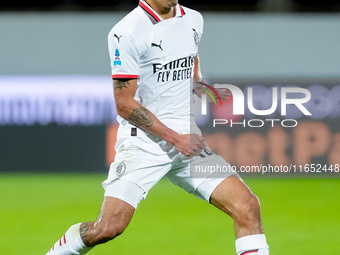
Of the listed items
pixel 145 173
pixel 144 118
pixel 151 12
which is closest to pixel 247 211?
pixel 145 173

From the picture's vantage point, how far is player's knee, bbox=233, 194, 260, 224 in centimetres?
414

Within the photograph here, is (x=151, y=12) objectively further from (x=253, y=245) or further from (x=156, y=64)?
(x=253, y=245)

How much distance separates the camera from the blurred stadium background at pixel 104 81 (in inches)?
408

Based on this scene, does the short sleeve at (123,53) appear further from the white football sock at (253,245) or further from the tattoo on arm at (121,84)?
the white football sock at (253,245)

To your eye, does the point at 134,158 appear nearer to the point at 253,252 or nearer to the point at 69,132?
the point at 253,252

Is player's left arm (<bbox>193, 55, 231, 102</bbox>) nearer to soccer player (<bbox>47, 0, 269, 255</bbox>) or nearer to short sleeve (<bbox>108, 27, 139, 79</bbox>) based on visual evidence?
soccer player (<bbox>47, 0, 269, 255</bbox>)

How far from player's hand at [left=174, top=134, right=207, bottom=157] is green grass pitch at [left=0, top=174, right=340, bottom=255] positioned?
1.92 meters

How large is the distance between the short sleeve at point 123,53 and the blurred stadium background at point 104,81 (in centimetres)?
590

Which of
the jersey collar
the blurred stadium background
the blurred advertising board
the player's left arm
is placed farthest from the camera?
the blurred advertising board

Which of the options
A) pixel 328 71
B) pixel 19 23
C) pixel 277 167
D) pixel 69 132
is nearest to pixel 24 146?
pixel 69 132

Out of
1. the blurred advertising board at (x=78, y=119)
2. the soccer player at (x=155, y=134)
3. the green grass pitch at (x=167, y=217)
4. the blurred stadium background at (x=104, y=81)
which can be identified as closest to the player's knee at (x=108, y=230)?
the soccer player at (x=155, y=134)

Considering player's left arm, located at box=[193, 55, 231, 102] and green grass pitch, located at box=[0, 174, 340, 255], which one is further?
green grass pitch, located at box=[0, 174, 340, 255]

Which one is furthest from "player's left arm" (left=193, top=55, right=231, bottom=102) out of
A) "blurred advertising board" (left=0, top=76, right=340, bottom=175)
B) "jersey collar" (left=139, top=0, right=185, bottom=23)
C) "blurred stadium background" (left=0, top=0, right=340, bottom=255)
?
"blurred advertising board" (left=0, top=76, right=340, bottom=175)

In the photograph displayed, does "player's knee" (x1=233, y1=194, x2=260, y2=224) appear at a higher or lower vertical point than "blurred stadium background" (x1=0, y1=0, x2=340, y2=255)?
higher
